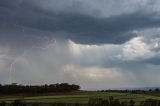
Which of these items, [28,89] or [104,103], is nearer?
[104,103]

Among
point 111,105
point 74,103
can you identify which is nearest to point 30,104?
point 74,103

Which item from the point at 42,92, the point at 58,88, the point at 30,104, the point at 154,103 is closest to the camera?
the point at 30,104

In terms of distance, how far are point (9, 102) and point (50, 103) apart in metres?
15.2

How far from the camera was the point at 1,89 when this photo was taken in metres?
181

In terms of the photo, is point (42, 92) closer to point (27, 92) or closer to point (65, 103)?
point (27, 92)

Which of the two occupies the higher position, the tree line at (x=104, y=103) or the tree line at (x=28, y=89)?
the tree line at (x=28, y=89)

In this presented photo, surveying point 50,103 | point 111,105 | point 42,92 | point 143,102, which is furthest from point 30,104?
point 42,92

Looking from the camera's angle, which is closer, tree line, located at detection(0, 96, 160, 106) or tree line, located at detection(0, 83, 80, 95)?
tree line, located at detection(0, 96, 160, 106)

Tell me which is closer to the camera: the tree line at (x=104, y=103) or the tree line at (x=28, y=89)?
the tree line at (x=104, y=103)

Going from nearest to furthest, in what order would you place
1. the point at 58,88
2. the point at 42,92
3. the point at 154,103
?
the point at 154,103 < the point at 42,92 < the point at 58,88

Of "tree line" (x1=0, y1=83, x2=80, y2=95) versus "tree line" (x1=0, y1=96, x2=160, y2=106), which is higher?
"tree line" (x1=0, y1=83, x2=80, y2=95)

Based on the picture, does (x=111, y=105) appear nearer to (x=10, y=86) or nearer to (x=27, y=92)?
(x=27, y=92)

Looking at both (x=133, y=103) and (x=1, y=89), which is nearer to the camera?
(x=133, y=103)

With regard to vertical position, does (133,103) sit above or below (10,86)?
below
